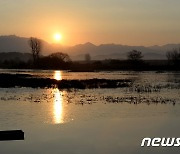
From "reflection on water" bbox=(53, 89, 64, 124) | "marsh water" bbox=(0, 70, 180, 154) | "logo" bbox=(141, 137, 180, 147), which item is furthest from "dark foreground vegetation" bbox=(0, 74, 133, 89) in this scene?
"logo" bbox=(141, 137, 180, 147)

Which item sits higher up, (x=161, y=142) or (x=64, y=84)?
(x=64, y=84)

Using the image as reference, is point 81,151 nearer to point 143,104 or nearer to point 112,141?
point 112,141

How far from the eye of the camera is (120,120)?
18.5 m

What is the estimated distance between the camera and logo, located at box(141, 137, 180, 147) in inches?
523

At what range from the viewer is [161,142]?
543 inches

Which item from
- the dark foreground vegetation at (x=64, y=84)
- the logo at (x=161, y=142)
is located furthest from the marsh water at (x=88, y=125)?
the dark foreground vegetation at (x=64, y=84)

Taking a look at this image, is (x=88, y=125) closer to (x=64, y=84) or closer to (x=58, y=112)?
(x=58, y=112)

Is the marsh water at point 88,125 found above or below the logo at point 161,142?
above

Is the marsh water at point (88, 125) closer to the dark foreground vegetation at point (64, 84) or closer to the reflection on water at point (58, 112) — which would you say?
the reflection on water at point (58, 112)

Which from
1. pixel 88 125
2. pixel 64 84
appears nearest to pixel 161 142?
pixel 88 125

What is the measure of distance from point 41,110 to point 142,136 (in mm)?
8764

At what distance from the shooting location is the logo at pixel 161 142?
13292 millimetres

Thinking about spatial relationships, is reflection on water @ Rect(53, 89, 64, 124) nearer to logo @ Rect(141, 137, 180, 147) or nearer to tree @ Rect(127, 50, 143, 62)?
logo @ Rect(141, 137, 180, 147)

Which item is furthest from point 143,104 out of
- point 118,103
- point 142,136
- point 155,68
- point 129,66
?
point 129,66
